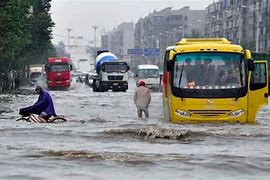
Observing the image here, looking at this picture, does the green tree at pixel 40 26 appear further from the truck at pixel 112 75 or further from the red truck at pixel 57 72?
the truck at pixel 112 75

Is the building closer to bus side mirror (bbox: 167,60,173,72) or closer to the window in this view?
the window

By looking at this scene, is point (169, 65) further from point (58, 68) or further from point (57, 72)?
point (58, 68)

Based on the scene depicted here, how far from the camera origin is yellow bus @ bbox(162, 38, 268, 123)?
22.0 metres

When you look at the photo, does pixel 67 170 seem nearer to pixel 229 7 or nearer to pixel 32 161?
pixel 32 161

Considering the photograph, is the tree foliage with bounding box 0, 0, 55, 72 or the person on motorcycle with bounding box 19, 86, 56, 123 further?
the tree foliage with bounding box 0, 0, 55, 72

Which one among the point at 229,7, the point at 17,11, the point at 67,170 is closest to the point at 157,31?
the point at 229,7

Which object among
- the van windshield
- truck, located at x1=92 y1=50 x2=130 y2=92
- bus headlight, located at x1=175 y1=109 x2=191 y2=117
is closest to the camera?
bus headlight, located at x1=175 y1=109 x2=191 y2=117

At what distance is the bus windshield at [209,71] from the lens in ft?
73.1

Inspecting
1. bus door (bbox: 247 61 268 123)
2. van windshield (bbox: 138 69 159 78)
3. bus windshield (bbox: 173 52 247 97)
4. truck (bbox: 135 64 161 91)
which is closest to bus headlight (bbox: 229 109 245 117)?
bus door (bbox: 247 61 268 123)

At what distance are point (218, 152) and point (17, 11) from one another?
98.4ft

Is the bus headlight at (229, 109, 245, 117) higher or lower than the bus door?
lower

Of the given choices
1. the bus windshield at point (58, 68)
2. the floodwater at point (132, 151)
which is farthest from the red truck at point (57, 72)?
the floodwater at point (132, 151)

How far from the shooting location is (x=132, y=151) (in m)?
15.3

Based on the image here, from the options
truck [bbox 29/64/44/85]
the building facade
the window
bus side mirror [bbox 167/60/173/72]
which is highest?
the building facade
